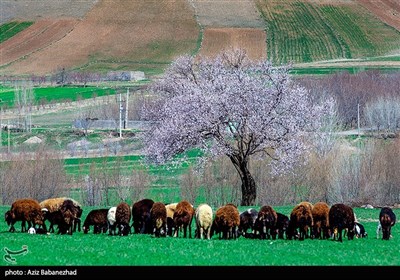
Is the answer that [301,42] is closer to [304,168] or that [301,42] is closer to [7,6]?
[7,6]

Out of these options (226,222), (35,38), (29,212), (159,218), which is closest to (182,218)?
(159,218)

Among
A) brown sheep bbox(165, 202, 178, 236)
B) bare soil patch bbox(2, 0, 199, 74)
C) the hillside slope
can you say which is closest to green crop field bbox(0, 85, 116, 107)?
the hillside slope

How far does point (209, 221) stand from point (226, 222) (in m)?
0.62

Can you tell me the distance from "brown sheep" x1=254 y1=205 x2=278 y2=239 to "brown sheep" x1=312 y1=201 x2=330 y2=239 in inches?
48.9

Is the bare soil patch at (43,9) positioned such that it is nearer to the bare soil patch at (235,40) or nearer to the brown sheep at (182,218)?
the bare soil patch at (235,40)

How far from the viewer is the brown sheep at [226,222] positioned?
1094 inches

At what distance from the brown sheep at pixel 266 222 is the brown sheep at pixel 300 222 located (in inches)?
18.5

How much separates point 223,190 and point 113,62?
9869cm

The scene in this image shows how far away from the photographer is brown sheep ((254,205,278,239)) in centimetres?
2786

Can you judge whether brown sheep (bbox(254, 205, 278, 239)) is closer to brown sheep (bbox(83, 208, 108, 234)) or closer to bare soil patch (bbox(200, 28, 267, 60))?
brown sheep (bbox(83, 208, 108, 234))

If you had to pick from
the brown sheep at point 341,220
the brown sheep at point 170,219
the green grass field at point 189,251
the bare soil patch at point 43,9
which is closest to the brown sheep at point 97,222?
the green grass field at point 189,251

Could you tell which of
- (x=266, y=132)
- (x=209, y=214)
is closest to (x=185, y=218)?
(x=209, y=214)

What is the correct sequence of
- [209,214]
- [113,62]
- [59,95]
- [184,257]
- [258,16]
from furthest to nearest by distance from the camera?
[258,16] < [113,62] < [59,95] < [209,214] < [184,257]

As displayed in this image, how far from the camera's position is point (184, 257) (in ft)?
73.4
